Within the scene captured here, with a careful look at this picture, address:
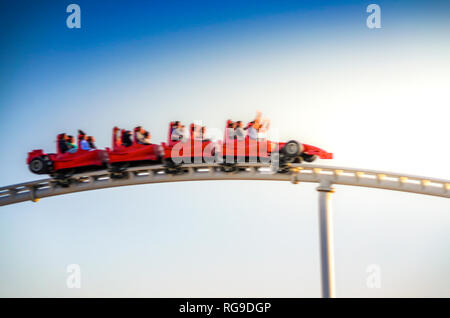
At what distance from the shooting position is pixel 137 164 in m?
14.2

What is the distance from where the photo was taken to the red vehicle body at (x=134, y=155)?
14.0 m

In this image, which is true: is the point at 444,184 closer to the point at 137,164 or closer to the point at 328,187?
the point at 328,187

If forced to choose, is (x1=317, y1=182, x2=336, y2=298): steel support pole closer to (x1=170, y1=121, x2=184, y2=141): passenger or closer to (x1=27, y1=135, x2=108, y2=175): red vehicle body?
(x1=170, y1=121, x2=184, y2=141): passenger

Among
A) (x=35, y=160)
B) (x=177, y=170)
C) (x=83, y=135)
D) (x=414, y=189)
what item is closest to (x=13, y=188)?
(x=35, y=160)

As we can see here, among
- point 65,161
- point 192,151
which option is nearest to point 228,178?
point 192,151

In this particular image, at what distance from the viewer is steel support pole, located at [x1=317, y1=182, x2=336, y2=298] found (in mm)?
11820

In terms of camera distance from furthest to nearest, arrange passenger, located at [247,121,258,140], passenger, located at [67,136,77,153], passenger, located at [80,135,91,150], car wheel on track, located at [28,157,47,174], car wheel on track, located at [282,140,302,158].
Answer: passenger, located at [67,136,77,153], car wheel on track, located at [28,157,47,174], passenger, located at [80,135,91,150], passenger, located at [247,121,258,140], car wheel on track, located at [282,140,302,158]

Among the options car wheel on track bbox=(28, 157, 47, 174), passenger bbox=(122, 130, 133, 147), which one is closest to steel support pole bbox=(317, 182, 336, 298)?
passenger bbox=(122, 130, 133, 147)

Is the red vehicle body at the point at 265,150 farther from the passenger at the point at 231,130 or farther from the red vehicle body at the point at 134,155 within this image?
the red vehicle body at the point at 134,155

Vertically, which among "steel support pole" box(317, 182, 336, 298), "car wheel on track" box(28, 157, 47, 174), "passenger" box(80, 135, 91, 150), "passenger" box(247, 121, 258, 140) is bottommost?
"steel support pole" box(317, 182, 336, 298)

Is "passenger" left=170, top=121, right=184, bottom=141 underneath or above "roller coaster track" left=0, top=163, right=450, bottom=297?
above

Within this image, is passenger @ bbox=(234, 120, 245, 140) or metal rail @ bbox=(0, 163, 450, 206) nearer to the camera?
metal rail @ bbox=(0, 163, 450, 206)

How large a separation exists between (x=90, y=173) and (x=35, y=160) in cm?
173

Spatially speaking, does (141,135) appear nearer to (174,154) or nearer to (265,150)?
(174,154)
